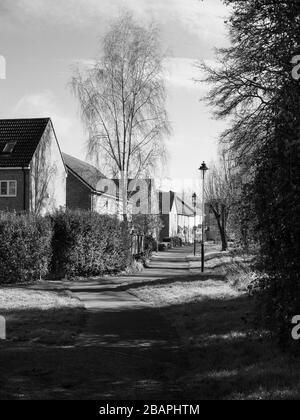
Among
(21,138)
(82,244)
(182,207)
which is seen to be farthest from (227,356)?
(182,207)

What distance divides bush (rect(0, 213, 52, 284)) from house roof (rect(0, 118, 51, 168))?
12166 mm

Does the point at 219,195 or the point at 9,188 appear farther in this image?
the point at 219,195

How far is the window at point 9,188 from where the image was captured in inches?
1398

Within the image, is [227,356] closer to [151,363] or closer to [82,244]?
[151,363]

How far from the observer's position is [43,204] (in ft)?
123

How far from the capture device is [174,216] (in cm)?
9800

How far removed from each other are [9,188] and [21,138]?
4005mm

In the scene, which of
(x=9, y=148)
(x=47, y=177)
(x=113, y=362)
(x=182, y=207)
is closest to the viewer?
(x=113, y=362)

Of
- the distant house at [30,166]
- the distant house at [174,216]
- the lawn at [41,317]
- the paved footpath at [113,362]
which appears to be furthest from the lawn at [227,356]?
the distant house at [174,216]

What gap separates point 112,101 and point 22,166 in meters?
7.71

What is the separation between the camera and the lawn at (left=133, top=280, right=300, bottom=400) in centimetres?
642

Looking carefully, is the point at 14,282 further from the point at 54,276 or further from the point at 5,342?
the point at 5,342

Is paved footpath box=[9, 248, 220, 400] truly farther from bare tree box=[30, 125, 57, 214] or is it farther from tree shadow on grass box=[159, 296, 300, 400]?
bare tree box=[30, 125, 57, 214]

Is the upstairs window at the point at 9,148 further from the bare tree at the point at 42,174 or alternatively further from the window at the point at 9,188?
the window at the point at 9,188
